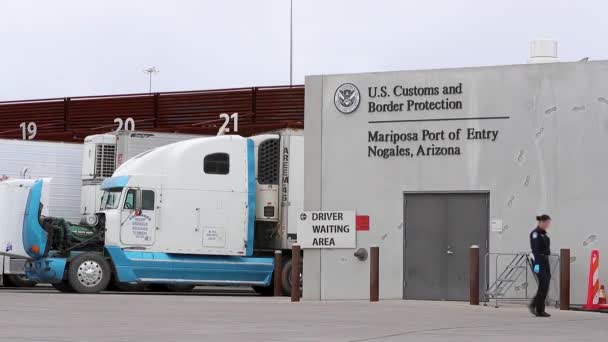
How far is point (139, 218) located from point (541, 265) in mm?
11569

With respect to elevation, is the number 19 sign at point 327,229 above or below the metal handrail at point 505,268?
above

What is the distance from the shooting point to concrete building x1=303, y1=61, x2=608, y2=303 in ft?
75.3

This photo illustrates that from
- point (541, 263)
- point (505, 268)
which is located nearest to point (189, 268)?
point (505, 268)

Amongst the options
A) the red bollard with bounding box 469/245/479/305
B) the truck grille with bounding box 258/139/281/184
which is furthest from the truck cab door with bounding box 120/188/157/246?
the red bollard with bounding box 469/245/479/305

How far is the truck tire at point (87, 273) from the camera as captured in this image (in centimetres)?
2833

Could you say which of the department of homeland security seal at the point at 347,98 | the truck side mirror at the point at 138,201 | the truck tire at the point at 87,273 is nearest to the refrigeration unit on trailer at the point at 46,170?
the truck tire at the point at 87,273

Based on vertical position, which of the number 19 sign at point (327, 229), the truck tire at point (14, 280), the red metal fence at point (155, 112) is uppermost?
the red metal fence at point (155, 112)

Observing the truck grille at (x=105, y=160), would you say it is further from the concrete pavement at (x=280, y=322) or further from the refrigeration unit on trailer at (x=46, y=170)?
the concrete pavement at (x=280, y=322)

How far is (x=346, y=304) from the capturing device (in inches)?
889

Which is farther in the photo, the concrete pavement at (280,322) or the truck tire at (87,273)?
the truck tire at (87,273)

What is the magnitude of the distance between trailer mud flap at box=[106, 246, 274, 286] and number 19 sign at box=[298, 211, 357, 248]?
5.11m

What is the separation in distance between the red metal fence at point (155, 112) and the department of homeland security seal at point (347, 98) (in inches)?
488

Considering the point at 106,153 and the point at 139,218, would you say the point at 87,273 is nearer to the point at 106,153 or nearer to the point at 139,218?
the point at 139,218

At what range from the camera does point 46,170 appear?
104 ft
